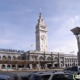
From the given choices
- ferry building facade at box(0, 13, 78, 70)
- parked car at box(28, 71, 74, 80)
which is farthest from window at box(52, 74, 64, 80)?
ferry building facade at box(0, 13, 78, 70)

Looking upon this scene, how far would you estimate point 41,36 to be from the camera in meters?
113

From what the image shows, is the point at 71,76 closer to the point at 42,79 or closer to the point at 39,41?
the point at 42,79

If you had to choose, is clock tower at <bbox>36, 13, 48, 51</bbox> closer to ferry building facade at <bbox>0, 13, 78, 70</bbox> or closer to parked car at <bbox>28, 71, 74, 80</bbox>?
ferry building facade at <bbox>0, 13, 78, 70</bbox>

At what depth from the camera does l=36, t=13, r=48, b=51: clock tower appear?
111 metres

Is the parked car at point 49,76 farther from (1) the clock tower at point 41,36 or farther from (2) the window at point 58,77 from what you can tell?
(1) the clock tower at point 41,36

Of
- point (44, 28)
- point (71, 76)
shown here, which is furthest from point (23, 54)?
point (71, 76)

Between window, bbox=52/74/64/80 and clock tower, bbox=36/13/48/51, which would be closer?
window, bbox=52/74/64/80

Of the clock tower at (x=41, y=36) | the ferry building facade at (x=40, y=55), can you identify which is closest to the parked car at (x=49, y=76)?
the ferry building facade at (x=40, y=55)

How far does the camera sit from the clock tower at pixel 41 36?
11090 cm

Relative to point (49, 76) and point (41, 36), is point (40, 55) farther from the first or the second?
point (49, 76)

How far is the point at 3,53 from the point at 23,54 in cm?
1300

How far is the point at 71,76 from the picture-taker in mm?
8859

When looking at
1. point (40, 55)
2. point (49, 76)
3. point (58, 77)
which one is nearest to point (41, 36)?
point (40, 55)

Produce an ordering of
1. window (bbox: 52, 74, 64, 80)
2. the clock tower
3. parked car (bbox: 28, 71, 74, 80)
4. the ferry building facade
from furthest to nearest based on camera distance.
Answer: the clock tower
the ferry building facade
window (bbox: 52, 74, 64, 80)
parked car (bbox: 28, 71, 74, 80)
